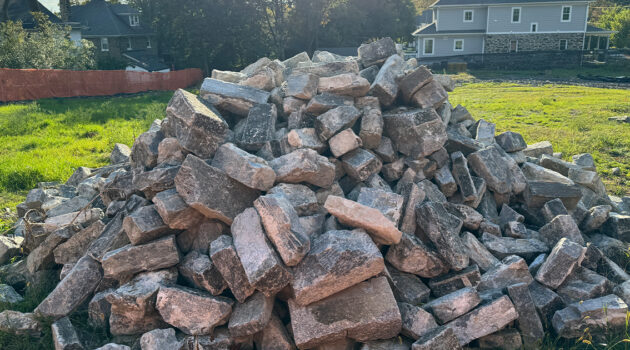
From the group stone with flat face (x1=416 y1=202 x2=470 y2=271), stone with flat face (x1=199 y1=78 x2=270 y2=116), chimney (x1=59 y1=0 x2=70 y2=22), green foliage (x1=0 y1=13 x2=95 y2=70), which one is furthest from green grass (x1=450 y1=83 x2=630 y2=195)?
chimney (x1=59 y1=0 x2=70 y2=22)

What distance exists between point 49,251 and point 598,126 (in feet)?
39.9

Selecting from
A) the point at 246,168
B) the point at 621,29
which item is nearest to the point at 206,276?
the point at 246,168

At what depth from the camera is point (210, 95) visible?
527 cm

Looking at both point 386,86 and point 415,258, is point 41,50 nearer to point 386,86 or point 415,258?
point 386,86

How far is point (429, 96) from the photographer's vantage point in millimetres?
5551

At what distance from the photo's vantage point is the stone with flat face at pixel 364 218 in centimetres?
378

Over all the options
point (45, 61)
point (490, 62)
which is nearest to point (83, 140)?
point (45, 61)

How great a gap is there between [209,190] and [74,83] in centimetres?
2202

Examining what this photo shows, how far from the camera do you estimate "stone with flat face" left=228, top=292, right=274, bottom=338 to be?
3.50 m

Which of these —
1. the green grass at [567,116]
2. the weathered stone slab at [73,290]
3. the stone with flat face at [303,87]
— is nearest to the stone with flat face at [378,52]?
the stone with flat face at [303,87]

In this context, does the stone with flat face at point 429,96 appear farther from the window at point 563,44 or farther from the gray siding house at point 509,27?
the window at point 563,44

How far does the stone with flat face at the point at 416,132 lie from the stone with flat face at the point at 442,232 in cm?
92

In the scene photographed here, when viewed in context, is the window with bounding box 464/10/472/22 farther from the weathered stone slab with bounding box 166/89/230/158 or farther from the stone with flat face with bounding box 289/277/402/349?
the stone with flat face with bounding box 289/277/402/349

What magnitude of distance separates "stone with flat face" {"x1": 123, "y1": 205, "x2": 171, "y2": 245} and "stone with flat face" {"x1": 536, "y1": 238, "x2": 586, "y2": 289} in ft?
11.0
